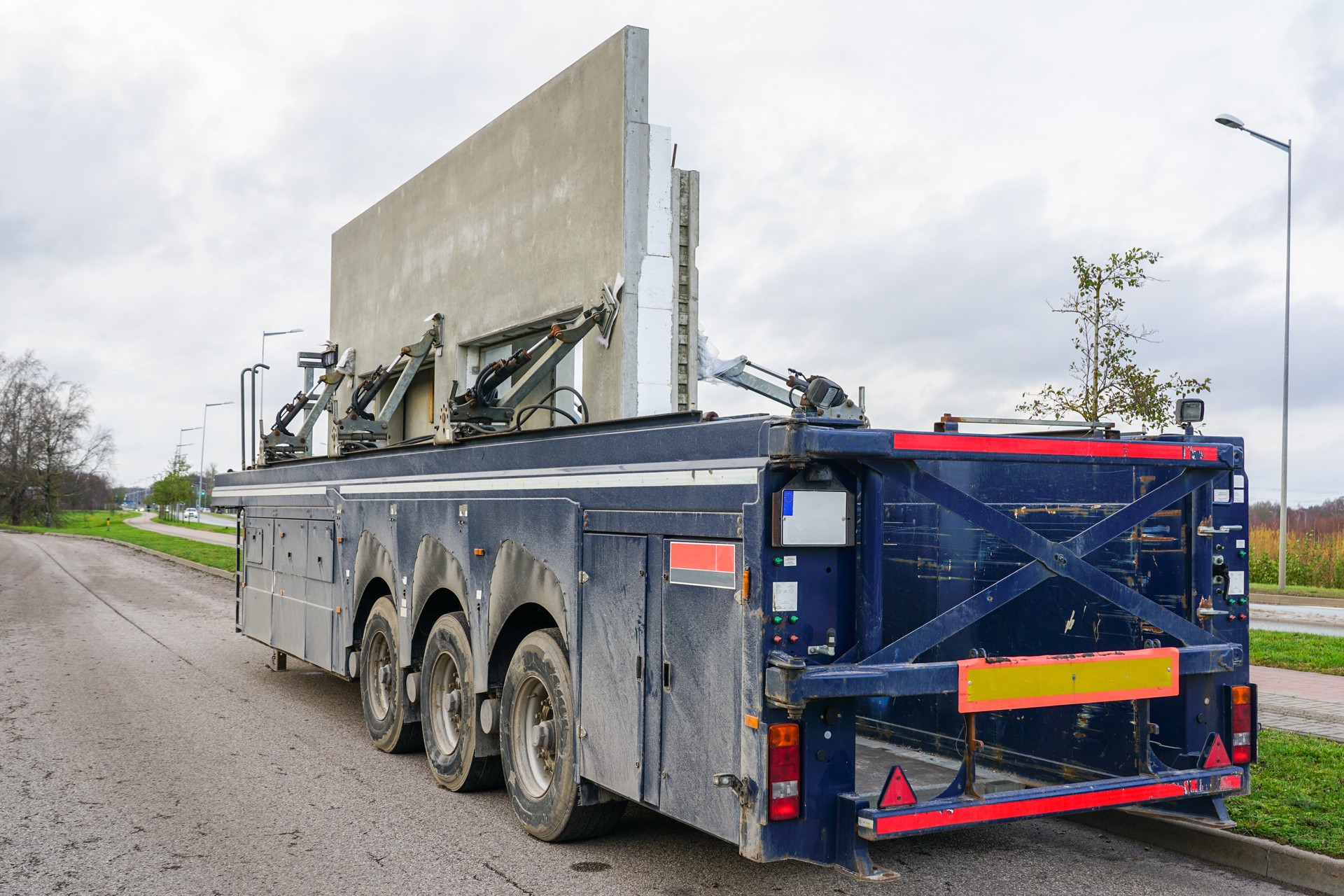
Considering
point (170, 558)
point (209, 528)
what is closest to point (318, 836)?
point (170, 558)

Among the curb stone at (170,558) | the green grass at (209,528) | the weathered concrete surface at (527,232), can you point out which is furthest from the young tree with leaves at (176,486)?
the weathered concrete surface at (527,232)

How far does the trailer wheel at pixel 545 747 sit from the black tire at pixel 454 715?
400mm

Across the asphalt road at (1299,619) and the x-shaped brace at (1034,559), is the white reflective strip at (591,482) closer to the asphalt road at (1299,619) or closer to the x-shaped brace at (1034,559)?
the x-shaped brace at (1034,559)

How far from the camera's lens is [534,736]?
19.5 feet

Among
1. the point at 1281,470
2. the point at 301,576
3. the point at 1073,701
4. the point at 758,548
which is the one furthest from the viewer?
the point at 1281,470

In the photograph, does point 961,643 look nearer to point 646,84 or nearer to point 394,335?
point 646,84

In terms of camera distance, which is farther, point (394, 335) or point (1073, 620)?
point (394, 335)

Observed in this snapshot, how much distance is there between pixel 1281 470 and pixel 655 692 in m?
24.3

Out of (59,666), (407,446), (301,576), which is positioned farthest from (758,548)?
(59,666)

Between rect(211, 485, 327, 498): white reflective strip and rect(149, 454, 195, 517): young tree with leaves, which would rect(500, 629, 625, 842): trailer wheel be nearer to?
rect(211, 485, 327, 498): white reflective strip

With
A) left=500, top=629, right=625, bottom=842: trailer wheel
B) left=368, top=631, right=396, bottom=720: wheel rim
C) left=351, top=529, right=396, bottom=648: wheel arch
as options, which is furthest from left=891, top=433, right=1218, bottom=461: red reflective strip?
left=368, top=631, right=396, bottom=720: wheel rim

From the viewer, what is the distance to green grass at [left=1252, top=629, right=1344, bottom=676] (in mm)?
11742

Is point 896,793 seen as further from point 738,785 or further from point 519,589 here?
point 519,589

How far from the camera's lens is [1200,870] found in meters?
5.60
